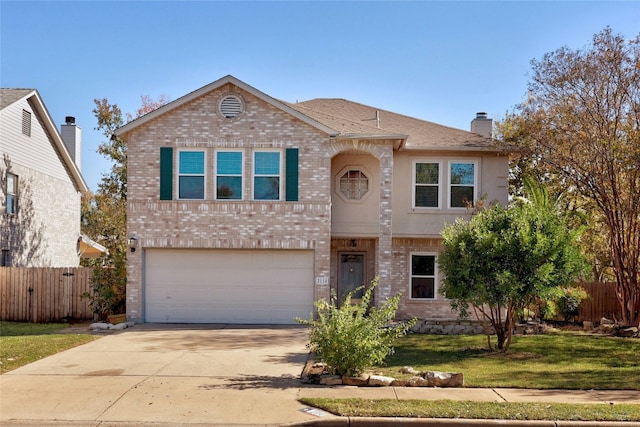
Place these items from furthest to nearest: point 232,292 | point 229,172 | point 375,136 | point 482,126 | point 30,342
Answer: point 482,126, point 232,292, point 229,172, point 375,136, point 30,342

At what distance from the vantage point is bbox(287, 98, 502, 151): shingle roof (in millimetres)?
18766

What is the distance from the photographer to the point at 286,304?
18062mm

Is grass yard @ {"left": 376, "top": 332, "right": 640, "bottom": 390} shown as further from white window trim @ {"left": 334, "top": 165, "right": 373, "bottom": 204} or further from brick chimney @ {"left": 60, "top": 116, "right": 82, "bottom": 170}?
brick chimney @ {"left": 60, "top": 116, "right": 82, "bottom": 170}

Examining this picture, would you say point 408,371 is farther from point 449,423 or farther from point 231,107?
point 231,107

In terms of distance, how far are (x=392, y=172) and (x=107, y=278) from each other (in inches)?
365

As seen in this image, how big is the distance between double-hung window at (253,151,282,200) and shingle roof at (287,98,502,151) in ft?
6.06

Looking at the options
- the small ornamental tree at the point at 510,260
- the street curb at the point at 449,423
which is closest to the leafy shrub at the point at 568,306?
the small ornamental tree at the point at 510,260

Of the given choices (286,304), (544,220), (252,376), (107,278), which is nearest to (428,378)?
(252,376)

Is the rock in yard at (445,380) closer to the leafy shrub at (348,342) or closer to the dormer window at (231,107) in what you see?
the leafy shrub at (348,342)

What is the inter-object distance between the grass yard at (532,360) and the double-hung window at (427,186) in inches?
188

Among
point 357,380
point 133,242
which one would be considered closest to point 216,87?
point 133,242

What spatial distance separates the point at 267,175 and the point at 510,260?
7.90 meters

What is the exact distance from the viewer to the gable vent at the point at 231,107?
1798 cm

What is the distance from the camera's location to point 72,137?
2708cm
